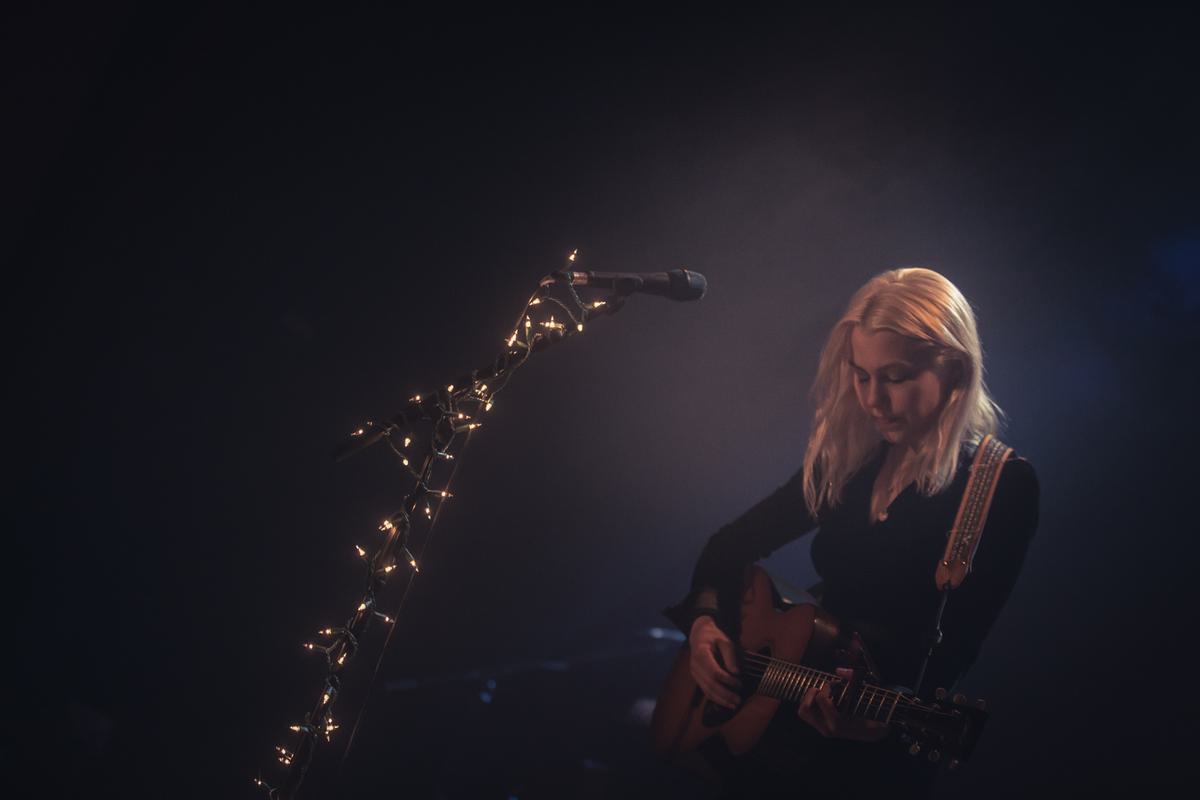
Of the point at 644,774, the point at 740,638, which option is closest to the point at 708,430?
the point at 740,638

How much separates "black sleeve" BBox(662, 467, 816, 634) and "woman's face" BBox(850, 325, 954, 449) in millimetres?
420

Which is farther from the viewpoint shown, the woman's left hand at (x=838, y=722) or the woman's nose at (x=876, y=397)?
the woman's nose at (x=876, y=397)

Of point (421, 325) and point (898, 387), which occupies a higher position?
point (898, 387)

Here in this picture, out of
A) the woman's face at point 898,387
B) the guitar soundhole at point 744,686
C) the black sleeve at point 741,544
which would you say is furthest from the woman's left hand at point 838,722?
the woman's face at point 898,387

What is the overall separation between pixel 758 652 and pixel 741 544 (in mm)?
546

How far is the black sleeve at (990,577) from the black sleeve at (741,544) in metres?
0.66

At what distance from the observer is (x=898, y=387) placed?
2.22 meters

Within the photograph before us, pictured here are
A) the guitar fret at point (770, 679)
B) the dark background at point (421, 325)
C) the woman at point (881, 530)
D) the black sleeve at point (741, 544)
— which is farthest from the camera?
the dark background at point (421, 325)

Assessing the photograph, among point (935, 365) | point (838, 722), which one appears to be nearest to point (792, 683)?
point (838, 722)

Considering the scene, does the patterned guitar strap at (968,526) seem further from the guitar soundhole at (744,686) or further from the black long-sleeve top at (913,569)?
the guitar soundhole at (744,686)

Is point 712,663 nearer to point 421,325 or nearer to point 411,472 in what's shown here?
point 411,472

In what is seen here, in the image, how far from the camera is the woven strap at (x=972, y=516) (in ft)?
6.02

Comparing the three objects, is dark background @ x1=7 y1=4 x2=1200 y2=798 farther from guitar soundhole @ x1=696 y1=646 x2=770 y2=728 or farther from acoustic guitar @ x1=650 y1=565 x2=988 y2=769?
guitar soundhole @ x1=696 y1=646 x2=770 y2=728

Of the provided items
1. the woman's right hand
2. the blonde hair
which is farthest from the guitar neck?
the blonde hair
